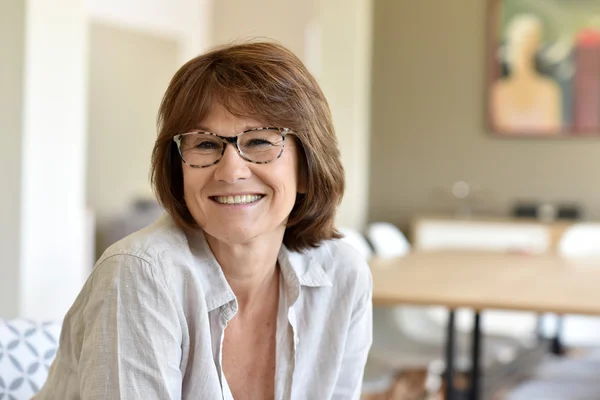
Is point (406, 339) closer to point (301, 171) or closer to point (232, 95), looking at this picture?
point (301, 171)

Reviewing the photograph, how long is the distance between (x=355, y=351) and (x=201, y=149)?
52 cm

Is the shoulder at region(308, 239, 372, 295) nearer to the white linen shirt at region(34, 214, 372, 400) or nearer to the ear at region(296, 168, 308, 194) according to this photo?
the white linen shirt at region(34, 214, 372, 400)

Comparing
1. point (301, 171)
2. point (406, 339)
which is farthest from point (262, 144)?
point (406, 339)

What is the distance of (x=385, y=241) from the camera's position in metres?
4.40

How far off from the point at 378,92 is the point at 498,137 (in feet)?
3.18

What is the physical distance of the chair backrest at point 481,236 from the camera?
5605 millimetres

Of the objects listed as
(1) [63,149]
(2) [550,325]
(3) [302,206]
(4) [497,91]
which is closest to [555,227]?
(2) [550,325]

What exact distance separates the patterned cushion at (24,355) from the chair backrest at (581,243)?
366 cm

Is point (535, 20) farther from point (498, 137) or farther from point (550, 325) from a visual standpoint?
point (550, 325)

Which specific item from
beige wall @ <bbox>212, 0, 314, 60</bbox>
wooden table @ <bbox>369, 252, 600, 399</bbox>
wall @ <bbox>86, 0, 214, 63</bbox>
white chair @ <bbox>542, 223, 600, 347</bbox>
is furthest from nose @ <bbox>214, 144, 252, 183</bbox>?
beige wall @ <bbox>212, 0, 314, 60</bbox>

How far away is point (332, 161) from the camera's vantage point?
159 cm

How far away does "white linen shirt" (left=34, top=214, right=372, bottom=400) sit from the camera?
1.33 m

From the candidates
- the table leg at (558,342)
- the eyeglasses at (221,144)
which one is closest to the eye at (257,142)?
the eyeglasses at (221,144)

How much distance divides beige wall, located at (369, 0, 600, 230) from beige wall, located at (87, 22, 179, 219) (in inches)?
82.9
